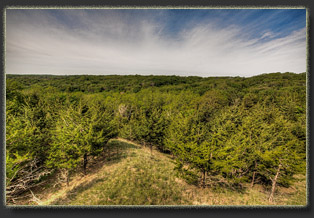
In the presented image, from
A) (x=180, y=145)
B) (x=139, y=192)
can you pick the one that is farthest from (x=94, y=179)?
(x=180, y=145)

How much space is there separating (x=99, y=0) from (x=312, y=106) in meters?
9.92

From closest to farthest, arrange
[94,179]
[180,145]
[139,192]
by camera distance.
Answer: [139,192], [94,179], [180,145]

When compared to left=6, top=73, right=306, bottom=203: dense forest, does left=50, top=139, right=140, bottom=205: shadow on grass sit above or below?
below

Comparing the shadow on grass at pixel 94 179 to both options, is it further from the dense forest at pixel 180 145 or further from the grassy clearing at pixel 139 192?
the dense forest at pixel 180 145

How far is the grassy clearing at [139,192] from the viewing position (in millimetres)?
6980

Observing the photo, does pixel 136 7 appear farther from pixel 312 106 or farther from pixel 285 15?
pixel 312 106

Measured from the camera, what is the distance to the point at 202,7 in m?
4.82

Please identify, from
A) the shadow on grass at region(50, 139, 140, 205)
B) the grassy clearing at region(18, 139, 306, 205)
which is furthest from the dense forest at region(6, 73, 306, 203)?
the shadow on grass at region(50, 139, 140, 205)

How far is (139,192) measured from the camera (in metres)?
7.82

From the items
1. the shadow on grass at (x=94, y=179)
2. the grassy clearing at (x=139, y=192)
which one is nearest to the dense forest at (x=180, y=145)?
the grassy clearing at (x=139, y=192)

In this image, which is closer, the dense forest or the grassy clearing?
the grassy clearing

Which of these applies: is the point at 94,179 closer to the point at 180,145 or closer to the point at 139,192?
the point at 139,192

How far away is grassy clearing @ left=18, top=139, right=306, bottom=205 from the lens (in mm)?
6980

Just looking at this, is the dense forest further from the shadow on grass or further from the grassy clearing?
the shadow on grass
